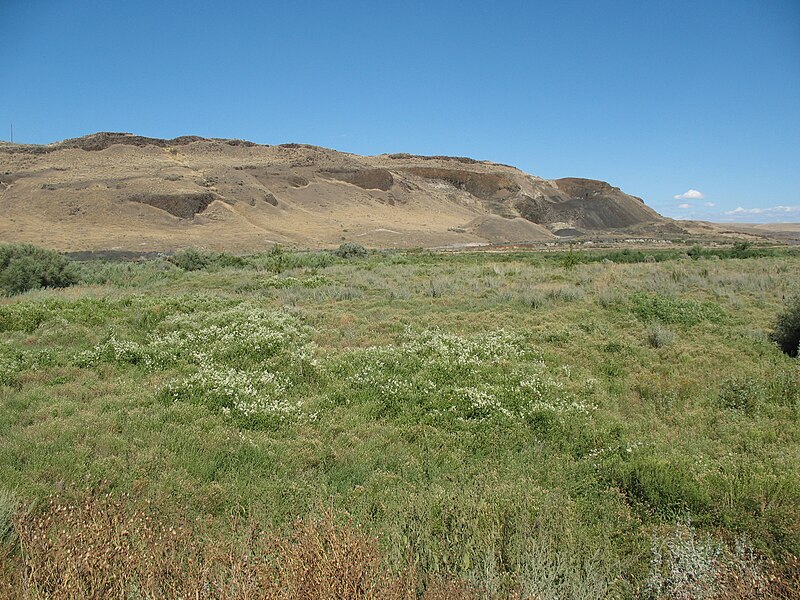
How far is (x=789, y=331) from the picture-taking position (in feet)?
31.1

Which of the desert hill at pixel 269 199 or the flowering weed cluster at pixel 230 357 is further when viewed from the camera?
the desert hill at pixel 269 199

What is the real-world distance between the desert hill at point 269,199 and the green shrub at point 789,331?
46.6 metres

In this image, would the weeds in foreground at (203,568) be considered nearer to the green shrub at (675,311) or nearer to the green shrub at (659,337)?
the green shrub at (659,337)

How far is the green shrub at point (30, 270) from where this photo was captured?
18.0 m

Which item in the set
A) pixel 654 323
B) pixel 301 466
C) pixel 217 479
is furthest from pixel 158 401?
pixel 654 323

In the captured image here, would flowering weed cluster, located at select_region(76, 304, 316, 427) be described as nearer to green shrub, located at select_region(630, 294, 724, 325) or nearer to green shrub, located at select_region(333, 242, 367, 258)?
green shrub, located at select_region(630, 294, 724, 325)

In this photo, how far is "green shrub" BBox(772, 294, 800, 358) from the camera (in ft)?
30.1

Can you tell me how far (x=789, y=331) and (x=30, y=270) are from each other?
24067 mm

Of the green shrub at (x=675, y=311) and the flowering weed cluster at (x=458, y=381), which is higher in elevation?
the green shrub at (x=675, y=311)

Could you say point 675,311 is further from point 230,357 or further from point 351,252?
point 351,252

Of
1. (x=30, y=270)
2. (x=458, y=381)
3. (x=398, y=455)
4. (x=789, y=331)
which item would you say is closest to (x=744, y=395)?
(x=458, y=381)

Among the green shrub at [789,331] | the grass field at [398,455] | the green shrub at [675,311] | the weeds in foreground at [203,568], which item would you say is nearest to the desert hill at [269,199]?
the grass field at [398,455]

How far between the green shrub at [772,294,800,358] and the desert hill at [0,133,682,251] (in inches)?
1834

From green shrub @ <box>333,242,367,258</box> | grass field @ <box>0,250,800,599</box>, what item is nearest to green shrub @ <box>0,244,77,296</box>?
grass field @ <box>0,250,800,599</box>
